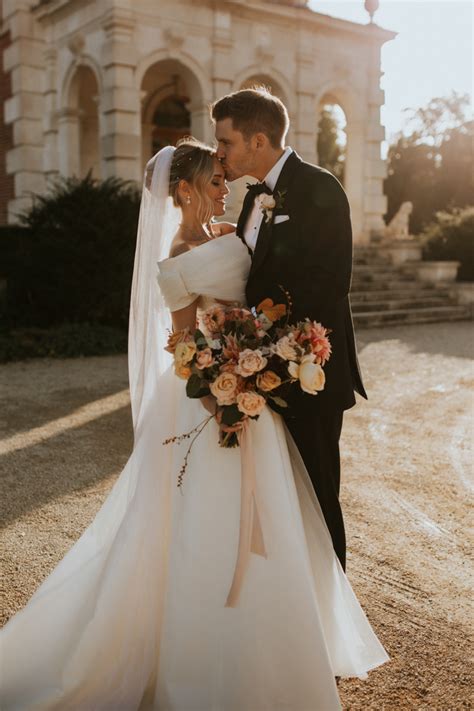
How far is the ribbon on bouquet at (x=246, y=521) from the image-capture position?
262 centimetres

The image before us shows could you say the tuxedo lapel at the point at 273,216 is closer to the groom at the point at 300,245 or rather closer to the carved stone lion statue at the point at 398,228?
the groom at the point at 300,245

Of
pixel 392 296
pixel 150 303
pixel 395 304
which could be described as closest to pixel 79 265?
pixel 395 304

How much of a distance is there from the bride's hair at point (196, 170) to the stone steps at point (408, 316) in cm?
1119

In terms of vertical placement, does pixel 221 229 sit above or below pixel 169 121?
below

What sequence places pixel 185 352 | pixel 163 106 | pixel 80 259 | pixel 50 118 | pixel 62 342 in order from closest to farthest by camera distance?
pixel 185 352
pixel 62 342
pixel 80 259
pixel 50 118
pixel 163 106

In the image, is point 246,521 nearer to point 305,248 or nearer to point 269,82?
point 305,248

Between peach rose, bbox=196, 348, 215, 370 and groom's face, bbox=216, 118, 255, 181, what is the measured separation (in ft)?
2.63

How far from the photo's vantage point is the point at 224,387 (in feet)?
8.31

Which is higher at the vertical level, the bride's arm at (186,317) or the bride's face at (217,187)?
the bride's face at (217,187)

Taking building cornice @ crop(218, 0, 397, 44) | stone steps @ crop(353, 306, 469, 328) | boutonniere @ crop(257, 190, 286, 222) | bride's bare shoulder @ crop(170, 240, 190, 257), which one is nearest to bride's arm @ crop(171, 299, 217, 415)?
bride's bare shoulder @ crop(170, 240, 190, 257)

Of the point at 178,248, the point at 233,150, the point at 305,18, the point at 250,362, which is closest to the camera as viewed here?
the point at 250,362

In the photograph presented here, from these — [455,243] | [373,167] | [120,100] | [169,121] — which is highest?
[169,121]

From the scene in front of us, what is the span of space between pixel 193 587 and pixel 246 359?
88 centimetres

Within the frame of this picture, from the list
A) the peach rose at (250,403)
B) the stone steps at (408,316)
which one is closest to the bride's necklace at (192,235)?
the peach rose at (250,403)
